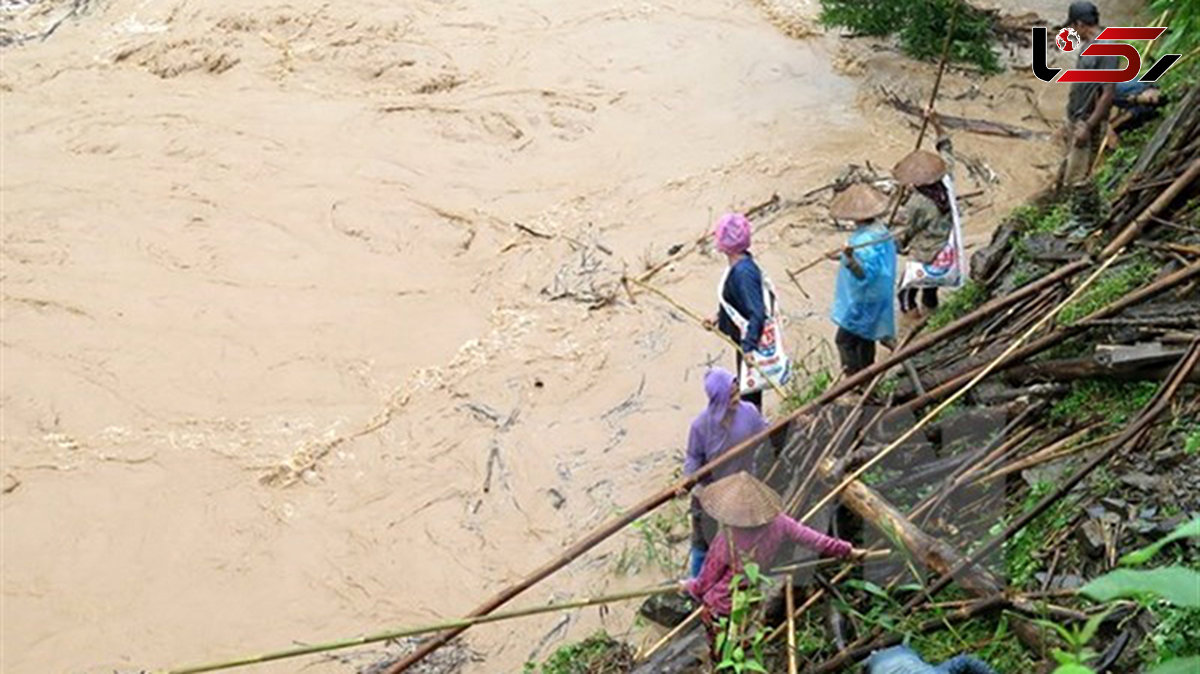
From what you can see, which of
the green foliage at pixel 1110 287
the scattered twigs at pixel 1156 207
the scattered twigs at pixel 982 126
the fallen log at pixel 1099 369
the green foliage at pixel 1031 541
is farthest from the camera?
the scattered twigs at pixel 982 126

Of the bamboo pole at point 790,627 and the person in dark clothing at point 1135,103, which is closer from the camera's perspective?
the bamboo pole at point 790,627

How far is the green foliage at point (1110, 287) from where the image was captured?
5.26 metres

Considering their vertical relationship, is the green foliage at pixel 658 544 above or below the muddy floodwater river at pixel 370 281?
above

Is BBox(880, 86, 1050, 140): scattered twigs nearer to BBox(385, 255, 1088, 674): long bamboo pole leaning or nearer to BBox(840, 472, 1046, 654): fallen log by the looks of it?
BBox(385, 255, 1088, 674): long bamboo pole leaning

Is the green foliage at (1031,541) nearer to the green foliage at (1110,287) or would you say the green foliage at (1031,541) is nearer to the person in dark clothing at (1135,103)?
the green foliage at (1110,287)

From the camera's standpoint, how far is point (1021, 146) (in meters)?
9.69

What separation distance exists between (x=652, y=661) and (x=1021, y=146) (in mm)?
6448

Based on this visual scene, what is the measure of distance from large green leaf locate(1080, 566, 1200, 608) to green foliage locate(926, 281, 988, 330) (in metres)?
4.78

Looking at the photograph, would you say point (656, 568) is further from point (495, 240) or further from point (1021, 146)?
point (1021, 146)

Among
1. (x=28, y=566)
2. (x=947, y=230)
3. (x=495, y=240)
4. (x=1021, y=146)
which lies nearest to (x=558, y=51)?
(x=495, y=240)

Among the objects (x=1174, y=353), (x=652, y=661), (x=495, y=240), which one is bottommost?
(x=495, y=240)

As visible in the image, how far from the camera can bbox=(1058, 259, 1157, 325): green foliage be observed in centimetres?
526

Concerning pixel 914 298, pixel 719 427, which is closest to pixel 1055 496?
pixel 719 427

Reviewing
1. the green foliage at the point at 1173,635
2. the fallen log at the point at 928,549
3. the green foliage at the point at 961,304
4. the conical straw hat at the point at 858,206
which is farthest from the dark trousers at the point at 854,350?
the green foliage at the point at 1173,635
